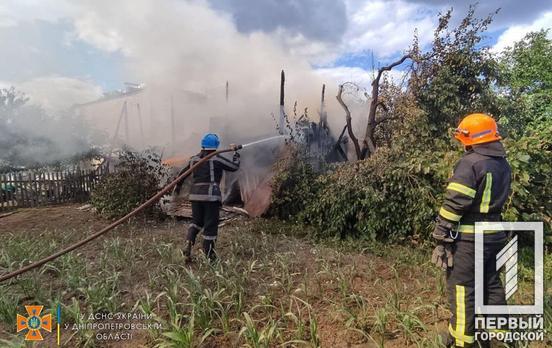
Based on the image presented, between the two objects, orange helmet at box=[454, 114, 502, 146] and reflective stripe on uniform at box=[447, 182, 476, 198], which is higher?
orange helmet at box=[454, 114, 502, 146]

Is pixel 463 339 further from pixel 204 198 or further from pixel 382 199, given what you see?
pixel 204 198

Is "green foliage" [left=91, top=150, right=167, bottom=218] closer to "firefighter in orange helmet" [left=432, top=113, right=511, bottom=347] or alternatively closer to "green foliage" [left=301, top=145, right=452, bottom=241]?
"green foliage" [left=301, top=145, right=452, bottom=241]

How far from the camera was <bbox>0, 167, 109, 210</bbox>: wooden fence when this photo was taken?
10273 millimetres

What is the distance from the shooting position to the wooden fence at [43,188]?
33.7 feet

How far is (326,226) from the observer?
19.7ft

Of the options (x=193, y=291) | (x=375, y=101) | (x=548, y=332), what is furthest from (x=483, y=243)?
(x=375, y=101)

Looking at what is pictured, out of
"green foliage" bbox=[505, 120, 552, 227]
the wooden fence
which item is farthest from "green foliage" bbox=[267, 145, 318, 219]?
the wooden fence

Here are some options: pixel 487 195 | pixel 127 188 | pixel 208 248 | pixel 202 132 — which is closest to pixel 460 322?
pixel 487 195

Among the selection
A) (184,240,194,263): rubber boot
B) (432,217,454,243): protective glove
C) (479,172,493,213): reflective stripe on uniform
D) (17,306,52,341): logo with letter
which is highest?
(479,172,493,213): reflective stripe on uniform

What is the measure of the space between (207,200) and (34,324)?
2.19 meters

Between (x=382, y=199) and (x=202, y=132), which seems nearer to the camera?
(x=382, y=199)

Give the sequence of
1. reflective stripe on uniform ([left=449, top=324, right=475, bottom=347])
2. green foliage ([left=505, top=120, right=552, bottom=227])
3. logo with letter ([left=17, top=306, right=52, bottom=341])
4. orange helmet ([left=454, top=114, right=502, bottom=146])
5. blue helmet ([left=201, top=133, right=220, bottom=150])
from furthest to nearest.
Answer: blue helmet ([left=201, top=133, right=220, bottom=150]), green foliage ([left=505, top=120, right=552, bottom=227]), logo with letter ([left=17, top=306, right=52, bottom=341]), orange helmet ([left=454, top=114, right=502, bottom=146]), reflective stripe on uniform ([left=449, top=324, right=475, bottom=347])

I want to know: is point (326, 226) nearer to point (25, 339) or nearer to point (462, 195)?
point (462, 195)

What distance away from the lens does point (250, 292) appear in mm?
3719
